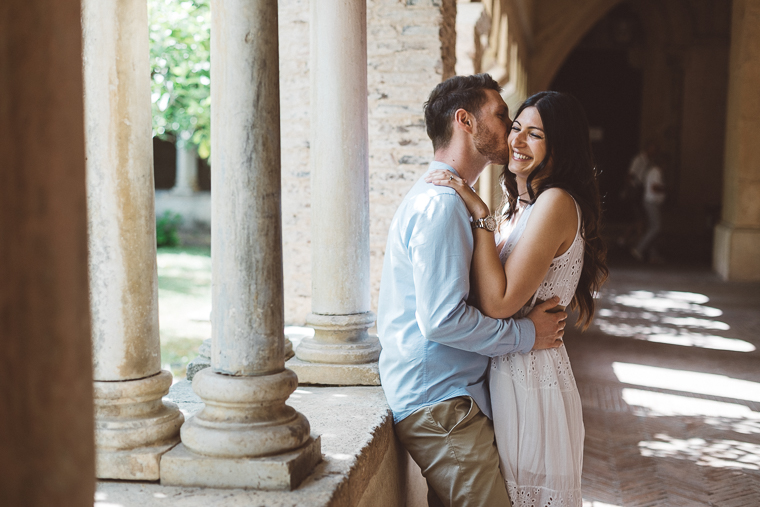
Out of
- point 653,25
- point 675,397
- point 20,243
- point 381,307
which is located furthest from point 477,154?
point 653,25

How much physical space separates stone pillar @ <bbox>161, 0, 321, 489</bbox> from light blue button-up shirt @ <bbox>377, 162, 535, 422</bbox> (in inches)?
17.3

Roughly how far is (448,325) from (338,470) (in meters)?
0.54

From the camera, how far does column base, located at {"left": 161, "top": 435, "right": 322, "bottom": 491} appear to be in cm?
193

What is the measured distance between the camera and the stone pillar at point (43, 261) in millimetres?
843

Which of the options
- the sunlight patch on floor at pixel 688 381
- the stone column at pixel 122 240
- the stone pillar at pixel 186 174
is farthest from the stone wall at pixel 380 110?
the stone pillar at pixel 186 174

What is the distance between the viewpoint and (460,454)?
7.46 ft

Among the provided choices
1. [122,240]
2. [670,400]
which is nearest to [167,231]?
[670,400]

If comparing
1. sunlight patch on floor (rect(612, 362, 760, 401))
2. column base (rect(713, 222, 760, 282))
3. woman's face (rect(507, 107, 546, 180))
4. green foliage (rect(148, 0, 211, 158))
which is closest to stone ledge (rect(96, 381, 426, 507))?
woman's face (rect(507, 107, 546, 180))

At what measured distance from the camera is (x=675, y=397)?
5.18 m

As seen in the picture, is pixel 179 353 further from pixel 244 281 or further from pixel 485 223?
pixel 485 223

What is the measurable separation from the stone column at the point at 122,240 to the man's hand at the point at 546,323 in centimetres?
118

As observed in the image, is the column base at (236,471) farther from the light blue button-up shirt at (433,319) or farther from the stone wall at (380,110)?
the stone wall at (380,110)

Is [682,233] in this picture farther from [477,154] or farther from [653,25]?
[477,154]

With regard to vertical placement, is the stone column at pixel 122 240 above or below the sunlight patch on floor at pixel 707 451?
above
